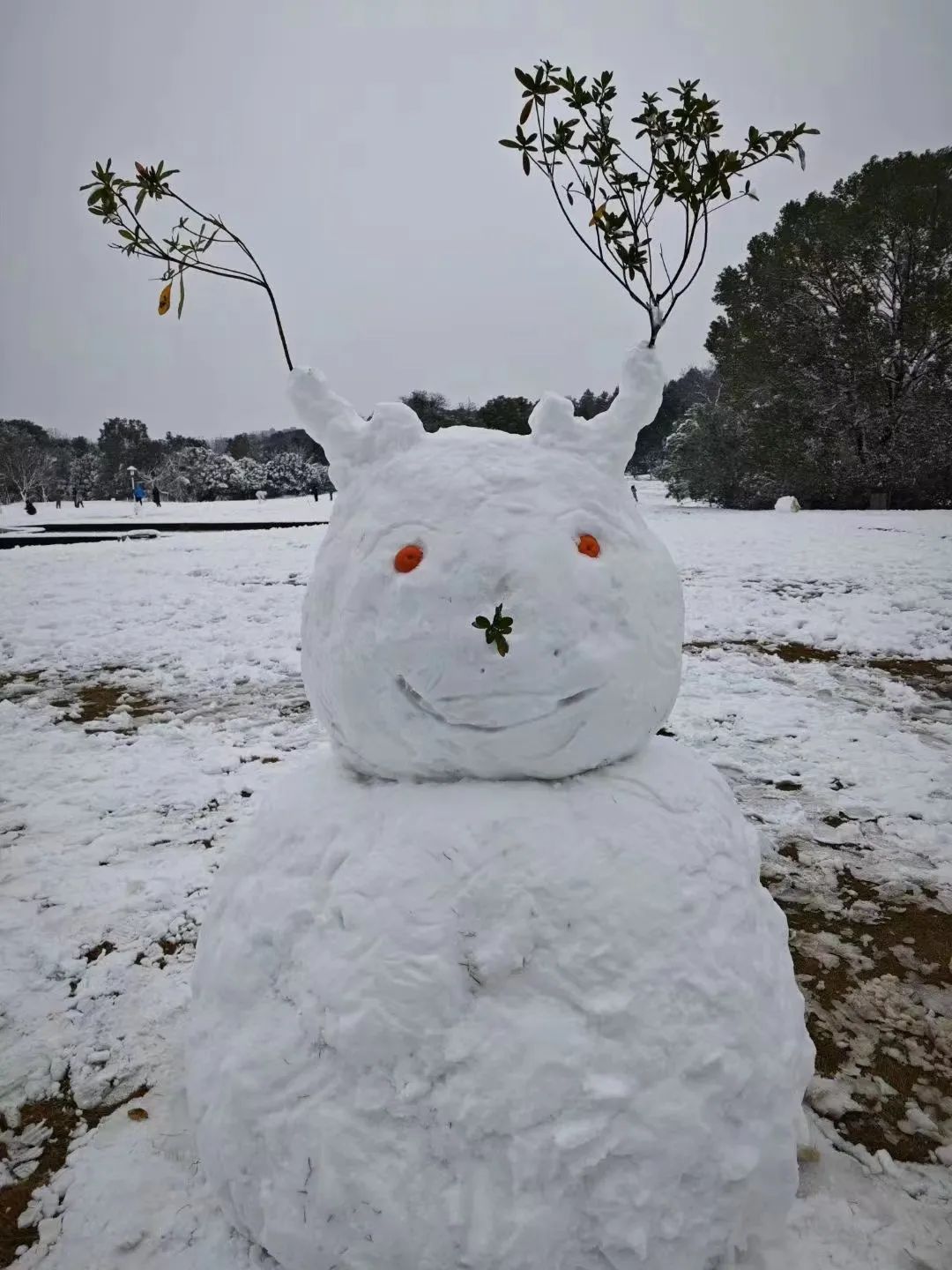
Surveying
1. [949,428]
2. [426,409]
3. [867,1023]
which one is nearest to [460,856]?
[867,1023]

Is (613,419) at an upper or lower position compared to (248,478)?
lower

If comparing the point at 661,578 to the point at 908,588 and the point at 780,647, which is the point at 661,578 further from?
the point at 908,588

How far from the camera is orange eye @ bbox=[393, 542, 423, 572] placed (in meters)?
1.78

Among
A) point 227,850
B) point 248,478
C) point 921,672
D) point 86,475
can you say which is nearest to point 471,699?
point 227,850

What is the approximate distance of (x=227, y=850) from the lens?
328cm

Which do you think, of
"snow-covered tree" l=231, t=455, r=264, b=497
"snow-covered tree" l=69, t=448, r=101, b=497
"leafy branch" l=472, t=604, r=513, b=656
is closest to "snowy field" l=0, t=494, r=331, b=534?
"snow-covered tree" l=231, t=455, r=264, b=497

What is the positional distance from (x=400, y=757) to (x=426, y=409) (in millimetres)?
12644

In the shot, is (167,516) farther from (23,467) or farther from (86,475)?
(86,475)

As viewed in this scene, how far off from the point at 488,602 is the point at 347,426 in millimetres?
786

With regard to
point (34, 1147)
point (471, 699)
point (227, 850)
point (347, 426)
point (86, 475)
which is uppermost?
point (86, 475)

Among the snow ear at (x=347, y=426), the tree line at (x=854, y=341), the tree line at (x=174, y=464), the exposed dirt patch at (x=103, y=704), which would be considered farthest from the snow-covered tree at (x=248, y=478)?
the snow ear at (x=347, y=426)

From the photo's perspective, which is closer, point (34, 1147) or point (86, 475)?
point (34, 1147)

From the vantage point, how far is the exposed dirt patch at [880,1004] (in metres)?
2.36

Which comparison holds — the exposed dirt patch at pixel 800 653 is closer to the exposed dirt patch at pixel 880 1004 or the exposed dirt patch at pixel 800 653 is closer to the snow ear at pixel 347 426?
the exposed dirt patch at pixel 880 1004
